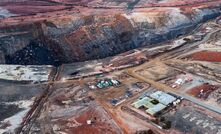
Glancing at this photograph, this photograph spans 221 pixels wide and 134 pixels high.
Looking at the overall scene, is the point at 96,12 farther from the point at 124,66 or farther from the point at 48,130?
the point at 48,130

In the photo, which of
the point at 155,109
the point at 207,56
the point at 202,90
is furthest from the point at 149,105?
the point at 207,56

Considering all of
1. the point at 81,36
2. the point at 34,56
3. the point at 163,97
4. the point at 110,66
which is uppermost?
the point at 81,36

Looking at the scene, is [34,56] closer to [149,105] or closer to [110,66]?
[110,66]

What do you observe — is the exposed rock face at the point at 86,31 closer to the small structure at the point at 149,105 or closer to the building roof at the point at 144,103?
the building roof at the point at 144,103

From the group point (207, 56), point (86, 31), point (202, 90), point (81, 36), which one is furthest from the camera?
point (86, 31)

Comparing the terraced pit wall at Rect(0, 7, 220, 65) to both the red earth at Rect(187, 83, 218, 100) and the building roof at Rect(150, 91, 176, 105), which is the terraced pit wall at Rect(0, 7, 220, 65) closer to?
the building roof at Rect(150, 91, 176, 105)

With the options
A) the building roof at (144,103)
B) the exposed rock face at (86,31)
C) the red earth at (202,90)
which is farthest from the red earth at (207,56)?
the building roof at (144,103)

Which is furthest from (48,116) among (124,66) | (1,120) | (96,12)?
(96,12)
